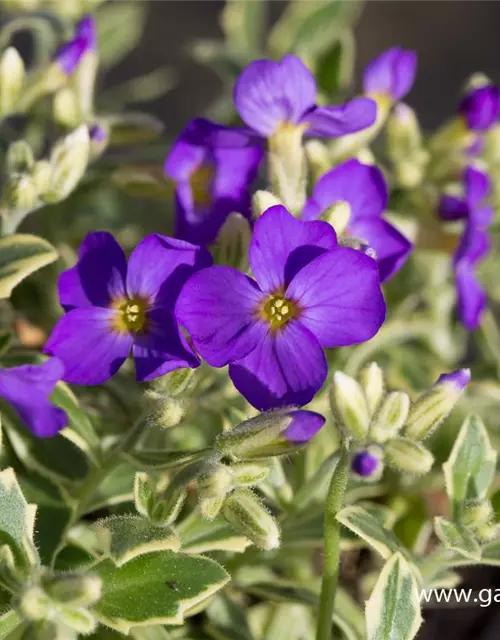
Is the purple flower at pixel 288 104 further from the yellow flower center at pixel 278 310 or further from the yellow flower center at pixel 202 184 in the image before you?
the yellow flower center at pixel 278 310

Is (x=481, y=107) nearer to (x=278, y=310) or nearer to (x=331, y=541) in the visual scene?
(x=278, y=310)

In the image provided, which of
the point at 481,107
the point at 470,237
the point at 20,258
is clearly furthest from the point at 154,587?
the point at 481,107

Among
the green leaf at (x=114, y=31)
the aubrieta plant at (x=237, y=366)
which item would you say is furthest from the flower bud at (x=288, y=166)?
the green leaf at (x=114, y=31)

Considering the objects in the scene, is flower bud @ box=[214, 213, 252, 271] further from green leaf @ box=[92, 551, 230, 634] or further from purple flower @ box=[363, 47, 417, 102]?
purple flower @ box=[363, 47, 417, 102]

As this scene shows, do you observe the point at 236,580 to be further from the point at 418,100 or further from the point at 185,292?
the point at 418,100

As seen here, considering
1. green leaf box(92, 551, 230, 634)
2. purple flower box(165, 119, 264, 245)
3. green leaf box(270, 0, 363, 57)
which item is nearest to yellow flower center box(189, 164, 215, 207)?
purple flower box(165, 119, 264, 245)

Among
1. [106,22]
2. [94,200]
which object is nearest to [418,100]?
[106,22]
